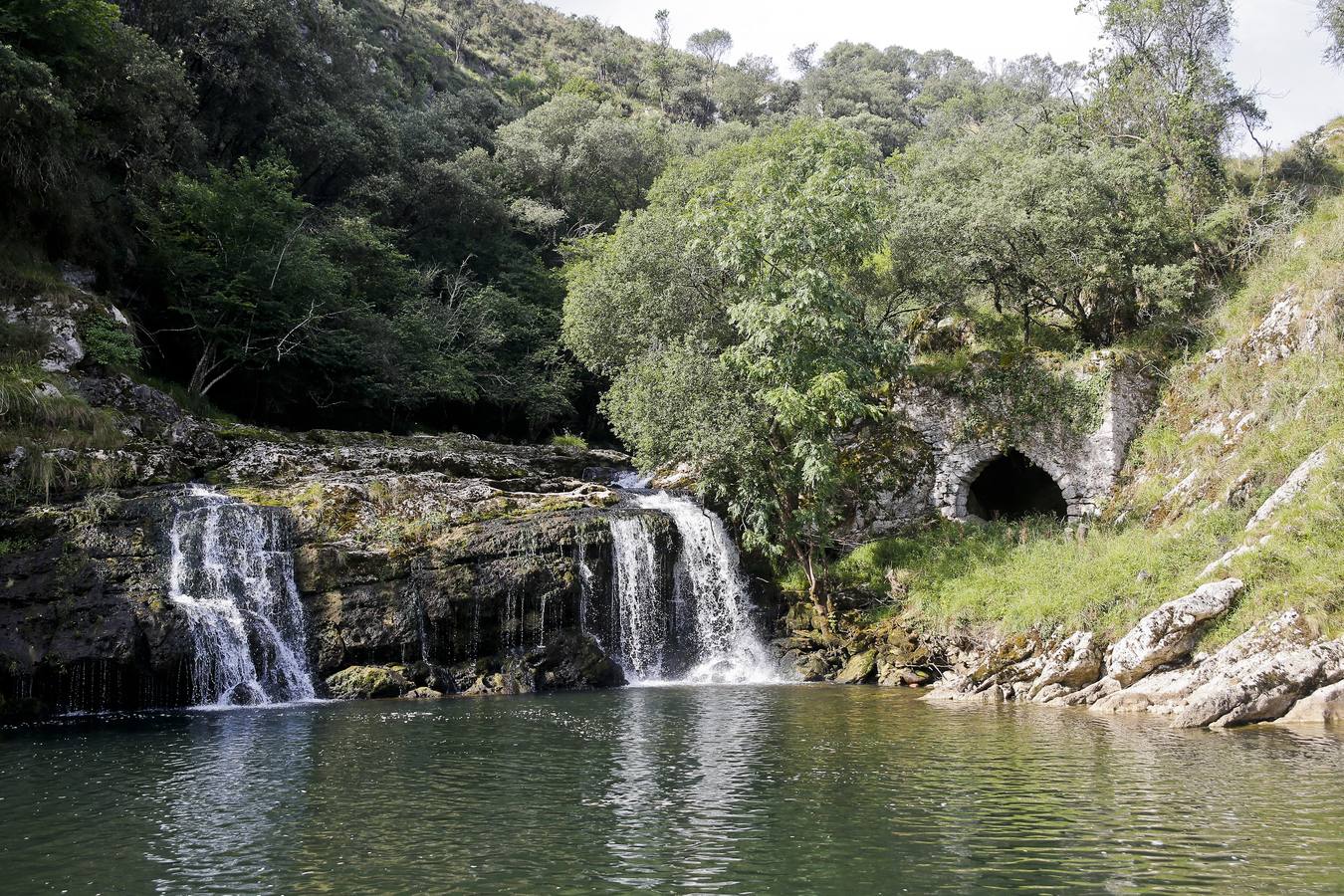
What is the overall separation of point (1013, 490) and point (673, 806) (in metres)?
24.8

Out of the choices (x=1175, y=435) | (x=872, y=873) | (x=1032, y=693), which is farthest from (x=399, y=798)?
(x=1175, y=435)

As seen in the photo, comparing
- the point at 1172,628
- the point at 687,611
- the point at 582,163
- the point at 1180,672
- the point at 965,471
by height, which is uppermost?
the point at 582,163

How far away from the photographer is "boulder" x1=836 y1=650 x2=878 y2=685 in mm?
22453

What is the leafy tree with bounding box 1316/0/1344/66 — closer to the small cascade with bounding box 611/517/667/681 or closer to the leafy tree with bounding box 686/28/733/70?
the small cascade with bounding box 611/517/667/681

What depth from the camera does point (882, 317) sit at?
96.6 ft

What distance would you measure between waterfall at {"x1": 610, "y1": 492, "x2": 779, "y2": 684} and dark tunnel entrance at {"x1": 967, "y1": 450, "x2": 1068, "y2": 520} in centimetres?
995

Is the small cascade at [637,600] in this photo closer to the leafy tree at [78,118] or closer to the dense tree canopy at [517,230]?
the dense tree canopy at [517,230]

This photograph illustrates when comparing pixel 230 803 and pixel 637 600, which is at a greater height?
pixel 637 600

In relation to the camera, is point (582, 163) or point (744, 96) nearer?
point (582, 163)

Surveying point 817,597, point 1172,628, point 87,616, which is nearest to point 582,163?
point 817,597

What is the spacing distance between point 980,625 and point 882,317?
11480mm

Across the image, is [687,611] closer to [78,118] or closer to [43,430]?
[43,430]

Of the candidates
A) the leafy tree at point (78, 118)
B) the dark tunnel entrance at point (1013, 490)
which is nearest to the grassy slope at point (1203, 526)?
the dark tunnel entrance at point (1013, 490)

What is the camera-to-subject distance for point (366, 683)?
66.5 ft
